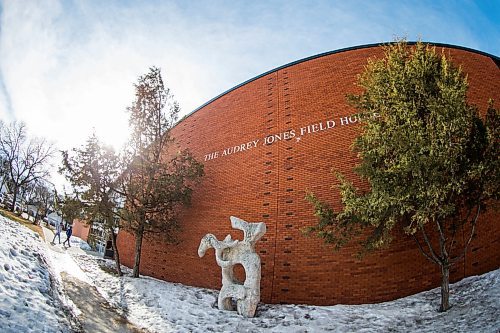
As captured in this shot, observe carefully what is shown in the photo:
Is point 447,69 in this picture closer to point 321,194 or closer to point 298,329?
point 321,194

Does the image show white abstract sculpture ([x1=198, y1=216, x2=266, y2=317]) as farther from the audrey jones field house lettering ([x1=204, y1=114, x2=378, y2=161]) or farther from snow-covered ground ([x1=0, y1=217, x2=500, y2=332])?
the audrey jones field house lettering ([x1=204, y1=114, x2=378, y2=161])

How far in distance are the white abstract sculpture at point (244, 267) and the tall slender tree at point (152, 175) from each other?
3395mm

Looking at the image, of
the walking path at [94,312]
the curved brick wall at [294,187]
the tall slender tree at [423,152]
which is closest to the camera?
the walking path at [94,312]

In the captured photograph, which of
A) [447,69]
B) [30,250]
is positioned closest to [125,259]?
[30,250]

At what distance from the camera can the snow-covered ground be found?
13.5ft

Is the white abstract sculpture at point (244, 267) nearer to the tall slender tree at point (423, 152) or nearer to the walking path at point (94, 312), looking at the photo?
the tall slender tree at point (423, 152)

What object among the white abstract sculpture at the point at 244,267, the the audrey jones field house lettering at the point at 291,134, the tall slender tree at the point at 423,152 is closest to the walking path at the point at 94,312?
the white abstract sculpture at the point at 244,267

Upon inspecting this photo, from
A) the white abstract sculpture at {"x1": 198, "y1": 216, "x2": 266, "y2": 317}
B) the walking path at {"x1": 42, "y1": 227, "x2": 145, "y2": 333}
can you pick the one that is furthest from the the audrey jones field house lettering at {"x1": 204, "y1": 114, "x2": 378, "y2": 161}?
the walking path at {"x1": 42, "y1": 227, "x2": 145, "y2": 333}

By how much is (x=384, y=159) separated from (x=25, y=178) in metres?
29.6

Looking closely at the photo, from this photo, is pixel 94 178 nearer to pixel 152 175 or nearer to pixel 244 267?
pixel 152 175

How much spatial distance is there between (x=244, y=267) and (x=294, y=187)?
3344mm

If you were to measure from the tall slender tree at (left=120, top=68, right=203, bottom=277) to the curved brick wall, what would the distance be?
90 centimetres

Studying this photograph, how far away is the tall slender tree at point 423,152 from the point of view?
5961 millimetres

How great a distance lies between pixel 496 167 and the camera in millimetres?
6066
